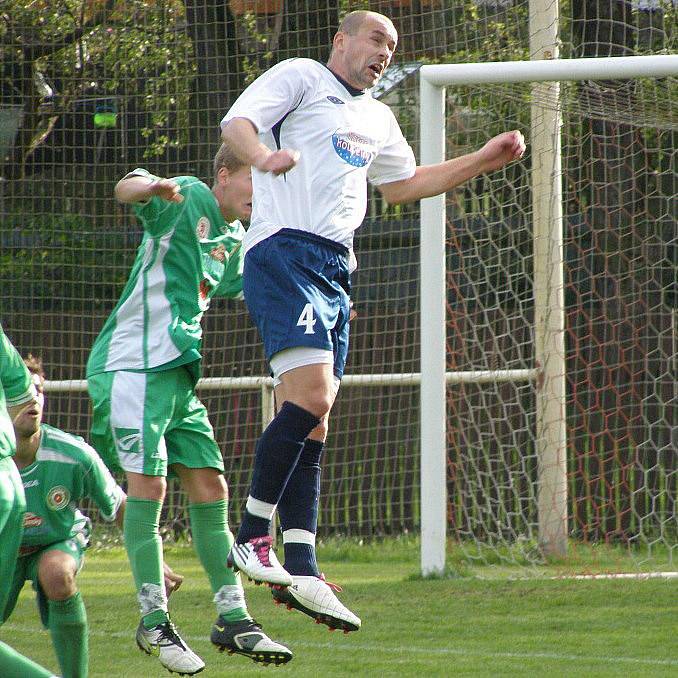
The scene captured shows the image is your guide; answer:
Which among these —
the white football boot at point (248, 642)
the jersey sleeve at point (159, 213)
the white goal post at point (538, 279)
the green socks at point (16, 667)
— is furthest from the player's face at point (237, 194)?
the white goal post at point (538, 279)

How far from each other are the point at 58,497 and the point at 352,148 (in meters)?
1.78

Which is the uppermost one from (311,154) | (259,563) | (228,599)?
(311,154)

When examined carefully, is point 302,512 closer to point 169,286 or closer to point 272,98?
point 169,286

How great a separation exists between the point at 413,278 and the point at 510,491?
227 centimetres

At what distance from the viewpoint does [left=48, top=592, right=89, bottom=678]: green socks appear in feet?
16.6

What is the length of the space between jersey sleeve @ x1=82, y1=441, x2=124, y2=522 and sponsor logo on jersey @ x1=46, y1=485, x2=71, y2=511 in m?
0.11

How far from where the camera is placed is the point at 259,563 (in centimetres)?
443

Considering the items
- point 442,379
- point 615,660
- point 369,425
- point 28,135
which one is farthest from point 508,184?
point 28,135

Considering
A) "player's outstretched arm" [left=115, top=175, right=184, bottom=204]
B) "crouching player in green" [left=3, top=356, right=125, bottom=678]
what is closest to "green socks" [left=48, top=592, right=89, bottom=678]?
"crouching player in green" [left=3, top=356, right=125, bottom=678]

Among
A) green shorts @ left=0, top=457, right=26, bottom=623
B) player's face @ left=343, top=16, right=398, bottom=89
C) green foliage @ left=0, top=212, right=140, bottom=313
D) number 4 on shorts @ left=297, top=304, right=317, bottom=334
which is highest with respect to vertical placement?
player's face @ left=343, top=16, right=398, bottom=89

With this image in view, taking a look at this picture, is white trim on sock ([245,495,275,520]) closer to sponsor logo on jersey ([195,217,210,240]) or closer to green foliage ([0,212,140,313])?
sponsor logo on jersey ([195,217,210,240])

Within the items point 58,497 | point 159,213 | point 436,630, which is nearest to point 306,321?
point 159,213

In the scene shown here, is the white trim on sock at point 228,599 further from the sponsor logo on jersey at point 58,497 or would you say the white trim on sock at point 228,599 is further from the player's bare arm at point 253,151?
the player's bare arm at point 253,151

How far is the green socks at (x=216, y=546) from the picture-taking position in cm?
517
